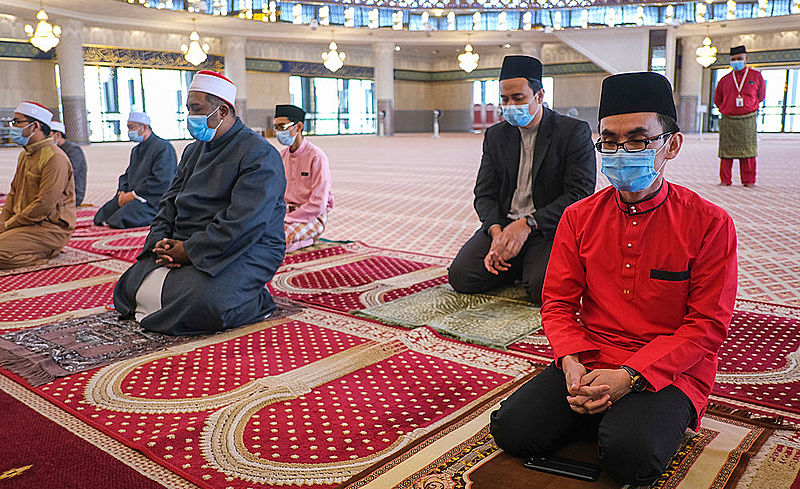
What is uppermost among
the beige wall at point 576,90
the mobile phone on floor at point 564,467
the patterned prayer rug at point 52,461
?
the beige wall at point 576,90

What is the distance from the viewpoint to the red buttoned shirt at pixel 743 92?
21.4 feet

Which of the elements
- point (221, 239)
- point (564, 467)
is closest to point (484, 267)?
point (221, 239)

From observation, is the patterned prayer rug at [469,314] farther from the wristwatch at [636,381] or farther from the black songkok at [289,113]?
the black songkok at [289,113]

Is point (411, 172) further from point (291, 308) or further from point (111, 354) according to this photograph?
point (111, 354)

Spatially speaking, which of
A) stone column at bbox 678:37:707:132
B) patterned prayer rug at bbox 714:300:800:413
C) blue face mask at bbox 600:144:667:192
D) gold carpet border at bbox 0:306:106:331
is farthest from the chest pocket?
stone column at bbox 678:37:707:132

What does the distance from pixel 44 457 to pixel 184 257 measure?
1132mm

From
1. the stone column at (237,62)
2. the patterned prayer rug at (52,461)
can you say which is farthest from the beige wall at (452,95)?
the patterned prayer rug at (52,461)

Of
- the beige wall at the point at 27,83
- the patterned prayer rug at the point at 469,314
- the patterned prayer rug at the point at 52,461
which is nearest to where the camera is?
the patterned prayer rug at the point at 52,461

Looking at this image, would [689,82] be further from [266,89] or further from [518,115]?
[518,115]

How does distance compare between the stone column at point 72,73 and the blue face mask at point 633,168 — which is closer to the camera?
the blue face mask at point 633,168

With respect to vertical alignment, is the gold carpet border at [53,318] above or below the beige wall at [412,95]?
below

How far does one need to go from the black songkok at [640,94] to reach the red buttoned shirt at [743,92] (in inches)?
220

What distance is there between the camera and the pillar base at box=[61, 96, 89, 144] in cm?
1488

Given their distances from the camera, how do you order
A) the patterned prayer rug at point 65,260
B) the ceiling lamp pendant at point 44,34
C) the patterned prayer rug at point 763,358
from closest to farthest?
the patterned prayer rug at point 763,358 < the patterned prayer rug at point 65,260 < the ceiling lamp pendant at point 44,34
